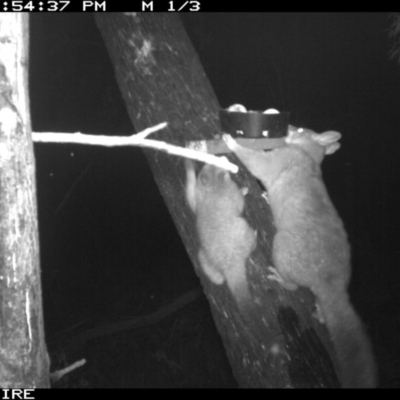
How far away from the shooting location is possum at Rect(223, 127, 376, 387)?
3.90 m

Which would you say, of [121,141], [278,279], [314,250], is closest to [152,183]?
[314,250]

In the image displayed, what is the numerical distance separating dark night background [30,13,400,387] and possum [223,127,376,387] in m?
4.99

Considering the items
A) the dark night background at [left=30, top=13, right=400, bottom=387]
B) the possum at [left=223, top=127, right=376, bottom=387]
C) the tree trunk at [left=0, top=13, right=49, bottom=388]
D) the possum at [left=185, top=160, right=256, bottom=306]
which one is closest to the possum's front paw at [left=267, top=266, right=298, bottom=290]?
the possum at [left=223, top=127, right=376, bottom=387]

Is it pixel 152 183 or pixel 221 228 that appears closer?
pixel 221 228

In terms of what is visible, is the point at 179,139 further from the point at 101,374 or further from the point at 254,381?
the point at 101,374

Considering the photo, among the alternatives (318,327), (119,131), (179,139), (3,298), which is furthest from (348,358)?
(119,131)

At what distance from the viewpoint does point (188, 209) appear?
438cm

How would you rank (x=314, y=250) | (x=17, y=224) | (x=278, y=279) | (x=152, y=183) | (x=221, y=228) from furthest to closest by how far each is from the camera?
(x=152, y=183) → (x=221, y=228) → (x=314, y=250) → (x=278, y=279) → (x=17, y=224)

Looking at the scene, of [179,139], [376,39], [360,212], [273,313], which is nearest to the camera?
[273,313]

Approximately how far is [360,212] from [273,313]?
7.71m

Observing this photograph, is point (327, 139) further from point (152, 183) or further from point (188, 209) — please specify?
point (152, 183)

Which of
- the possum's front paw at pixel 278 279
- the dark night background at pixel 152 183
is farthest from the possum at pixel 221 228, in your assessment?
the dark night background at pixel 152 183

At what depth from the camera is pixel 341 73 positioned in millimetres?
10445

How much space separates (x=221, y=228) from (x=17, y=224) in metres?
2.17
